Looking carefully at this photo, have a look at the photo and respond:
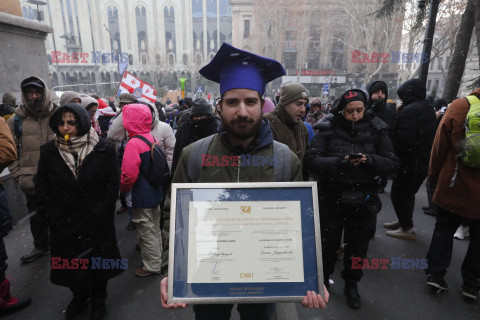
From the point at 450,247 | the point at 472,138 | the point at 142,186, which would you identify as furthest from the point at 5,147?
the point at 450,247

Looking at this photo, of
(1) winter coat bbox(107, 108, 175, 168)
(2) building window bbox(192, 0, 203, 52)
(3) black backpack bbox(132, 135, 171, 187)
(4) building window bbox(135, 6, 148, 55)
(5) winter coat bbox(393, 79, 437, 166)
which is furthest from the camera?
(2) building window bbox(192, 0, 203, 52)

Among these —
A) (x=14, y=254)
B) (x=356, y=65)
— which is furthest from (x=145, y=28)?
(x=14, y=254)

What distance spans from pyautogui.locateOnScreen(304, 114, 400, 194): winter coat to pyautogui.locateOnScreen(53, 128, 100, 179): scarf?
2.19 meters

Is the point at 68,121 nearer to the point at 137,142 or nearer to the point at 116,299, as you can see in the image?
the point at 137,142

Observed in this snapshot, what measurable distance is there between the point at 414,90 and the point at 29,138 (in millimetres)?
5465

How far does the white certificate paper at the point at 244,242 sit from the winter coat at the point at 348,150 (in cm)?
148

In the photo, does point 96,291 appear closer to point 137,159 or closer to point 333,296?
point 137,159

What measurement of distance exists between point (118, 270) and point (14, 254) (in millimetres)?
2421

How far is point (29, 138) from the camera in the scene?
371cm

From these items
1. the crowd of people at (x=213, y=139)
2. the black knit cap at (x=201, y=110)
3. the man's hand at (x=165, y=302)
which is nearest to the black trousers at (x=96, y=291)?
the crowd of people at (x=213, y=139)

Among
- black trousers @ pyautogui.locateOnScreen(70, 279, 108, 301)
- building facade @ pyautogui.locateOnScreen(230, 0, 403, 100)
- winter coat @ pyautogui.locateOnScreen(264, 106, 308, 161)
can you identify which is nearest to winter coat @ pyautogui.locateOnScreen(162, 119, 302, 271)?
winter coat @ pyautogui.locateOnScreen(264, 106, 308, 161)

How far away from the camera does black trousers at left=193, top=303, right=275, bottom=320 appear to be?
1.77 m

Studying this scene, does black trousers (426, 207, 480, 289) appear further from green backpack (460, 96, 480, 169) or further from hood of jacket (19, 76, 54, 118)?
hood of jacket (19, 76, 54, 118)

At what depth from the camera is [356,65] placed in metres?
40.4
